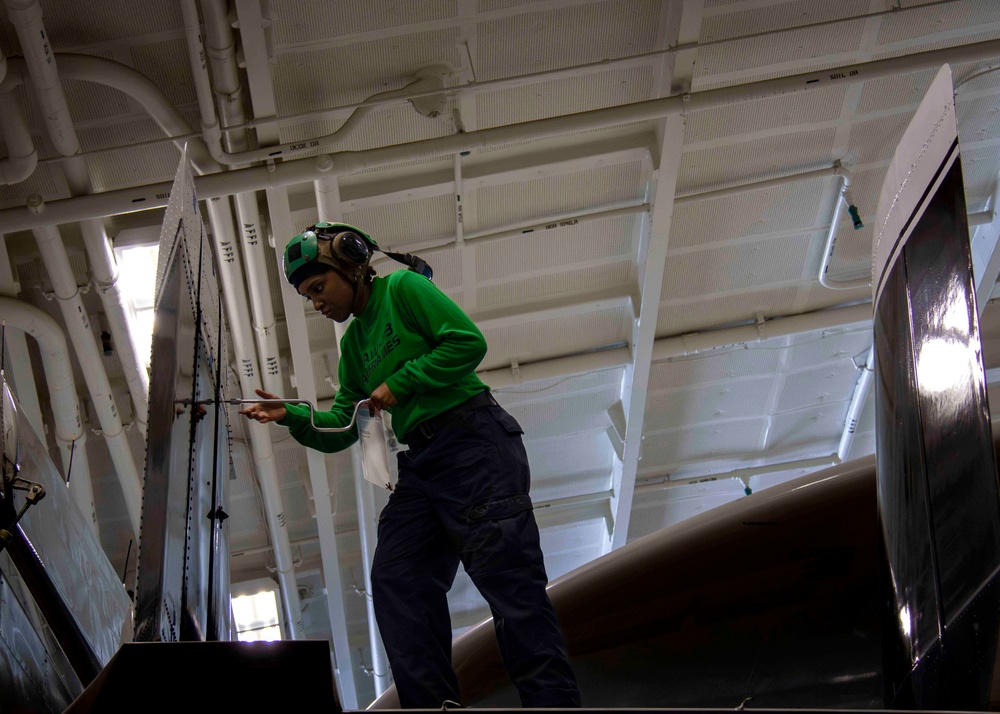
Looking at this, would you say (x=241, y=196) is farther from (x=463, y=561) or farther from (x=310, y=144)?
(x=463, y=561)

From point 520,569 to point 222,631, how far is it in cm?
96

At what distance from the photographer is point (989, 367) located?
405 inches

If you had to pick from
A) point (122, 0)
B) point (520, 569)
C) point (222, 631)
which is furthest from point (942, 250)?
point (122, 0)

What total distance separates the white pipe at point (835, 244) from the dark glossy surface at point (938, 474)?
5.80 m

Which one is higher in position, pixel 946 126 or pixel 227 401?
pixel 227 401

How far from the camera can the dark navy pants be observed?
274cm

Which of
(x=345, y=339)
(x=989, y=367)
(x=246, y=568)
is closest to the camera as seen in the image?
(x=345, y=339)

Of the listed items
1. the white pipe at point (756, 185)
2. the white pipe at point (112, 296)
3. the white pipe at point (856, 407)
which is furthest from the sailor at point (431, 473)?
the white pipe at point (856, 407)

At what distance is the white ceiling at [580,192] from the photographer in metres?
6.79

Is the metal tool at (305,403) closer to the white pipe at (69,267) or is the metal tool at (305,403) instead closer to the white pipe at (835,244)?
the white pipe at (69,267)

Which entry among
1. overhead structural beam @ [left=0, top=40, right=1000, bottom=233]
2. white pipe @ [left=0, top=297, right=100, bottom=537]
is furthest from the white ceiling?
white pipe @ [left=0, top=297, right=100, bottom=537]

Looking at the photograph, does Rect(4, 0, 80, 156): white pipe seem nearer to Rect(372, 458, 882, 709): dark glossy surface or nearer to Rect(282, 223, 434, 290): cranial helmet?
Rect(282, 223, 434, 290): cranial helmet

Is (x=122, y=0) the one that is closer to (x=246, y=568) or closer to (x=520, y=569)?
(x=520, y=569)

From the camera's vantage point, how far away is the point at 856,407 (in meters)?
10.5
